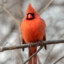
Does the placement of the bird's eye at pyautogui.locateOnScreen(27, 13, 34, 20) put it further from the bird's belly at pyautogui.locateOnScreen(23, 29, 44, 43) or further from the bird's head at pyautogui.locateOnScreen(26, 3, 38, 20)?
the bird's belly at pyautogui.locateOnScreen(23, 29, 44, 43)

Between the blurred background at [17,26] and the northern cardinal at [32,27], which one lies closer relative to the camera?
the northern cardinal at [32,27]

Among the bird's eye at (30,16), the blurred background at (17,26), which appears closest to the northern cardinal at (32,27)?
the bird's eye at (30,16)

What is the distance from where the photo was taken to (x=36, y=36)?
11.3 feet

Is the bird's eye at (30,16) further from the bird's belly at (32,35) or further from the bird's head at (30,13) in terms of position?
the bird's belly at (32,35)

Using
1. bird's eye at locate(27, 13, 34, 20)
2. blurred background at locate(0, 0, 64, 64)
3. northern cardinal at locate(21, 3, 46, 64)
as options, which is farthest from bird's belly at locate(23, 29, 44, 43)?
blurred background at locate(0, 0, 64, 64)

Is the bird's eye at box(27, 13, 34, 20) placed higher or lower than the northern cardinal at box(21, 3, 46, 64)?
Result: higher

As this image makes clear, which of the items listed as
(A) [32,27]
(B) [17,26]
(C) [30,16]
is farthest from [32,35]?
(B) [17,26]

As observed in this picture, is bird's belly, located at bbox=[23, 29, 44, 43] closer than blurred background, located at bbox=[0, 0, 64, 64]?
Yes

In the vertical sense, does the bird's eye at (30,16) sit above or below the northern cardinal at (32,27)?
above

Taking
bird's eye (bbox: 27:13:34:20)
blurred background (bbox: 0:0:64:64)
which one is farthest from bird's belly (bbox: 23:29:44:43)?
blurred background (bbox: 0:0:64:64)

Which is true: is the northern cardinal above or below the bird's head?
below

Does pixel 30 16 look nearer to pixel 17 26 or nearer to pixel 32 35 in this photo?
pixel 32 35

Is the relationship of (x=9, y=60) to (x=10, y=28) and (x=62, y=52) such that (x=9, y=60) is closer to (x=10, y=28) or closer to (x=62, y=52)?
(x=10, y=28)

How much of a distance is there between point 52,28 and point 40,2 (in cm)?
73
